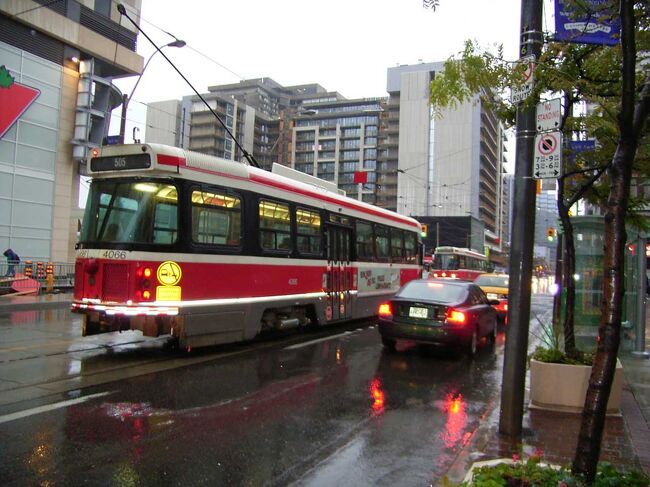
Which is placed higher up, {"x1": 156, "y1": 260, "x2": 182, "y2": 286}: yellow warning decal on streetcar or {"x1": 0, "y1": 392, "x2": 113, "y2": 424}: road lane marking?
{"x1": 156, "y1": 260, "x2": 182, "y2": 286}: yellow warning decal on streetcar

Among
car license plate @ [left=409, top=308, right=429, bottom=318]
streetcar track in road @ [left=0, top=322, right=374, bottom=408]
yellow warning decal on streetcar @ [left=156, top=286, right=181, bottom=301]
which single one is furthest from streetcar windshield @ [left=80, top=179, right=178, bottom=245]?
car license plate @ [left=409, top=308, right=429, bottom=318]

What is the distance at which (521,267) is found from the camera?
562cm

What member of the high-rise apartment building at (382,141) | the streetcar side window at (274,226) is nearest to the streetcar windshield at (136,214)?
the streetcar side window at (274,226)

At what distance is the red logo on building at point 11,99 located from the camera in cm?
2441

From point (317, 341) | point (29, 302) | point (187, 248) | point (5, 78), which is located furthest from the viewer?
point (5, 78)

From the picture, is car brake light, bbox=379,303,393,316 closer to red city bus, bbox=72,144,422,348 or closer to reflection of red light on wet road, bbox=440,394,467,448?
red city bus, bbox=72,144,422,348

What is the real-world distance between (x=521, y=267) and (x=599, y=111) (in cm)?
452

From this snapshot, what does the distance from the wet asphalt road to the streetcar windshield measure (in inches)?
79.6

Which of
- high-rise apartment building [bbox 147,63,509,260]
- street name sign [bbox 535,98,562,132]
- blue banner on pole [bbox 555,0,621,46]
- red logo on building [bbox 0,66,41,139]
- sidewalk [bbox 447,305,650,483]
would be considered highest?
high-rise apartment building [bbox 147,63,509,260]

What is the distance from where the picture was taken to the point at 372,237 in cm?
1548

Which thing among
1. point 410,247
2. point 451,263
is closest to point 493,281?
point 410,247

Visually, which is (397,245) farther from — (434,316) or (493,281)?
(434,316)

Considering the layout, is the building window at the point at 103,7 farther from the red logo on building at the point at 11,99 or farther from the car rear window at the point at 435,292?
the car rear window at the point at 435,292

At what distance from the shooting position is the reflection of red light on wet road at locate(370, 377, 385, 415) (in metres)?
6.71
